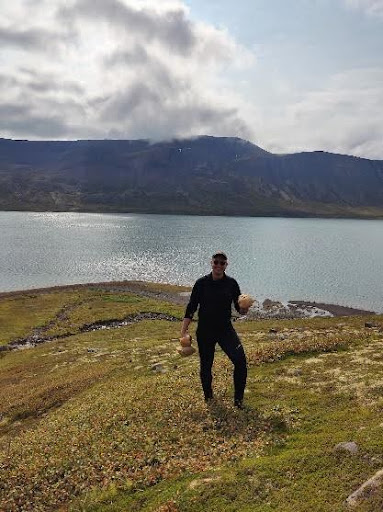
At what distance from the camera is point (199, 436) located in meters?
15.4

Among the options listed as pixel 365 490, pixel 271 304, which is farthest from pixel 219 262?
pixel 271 304

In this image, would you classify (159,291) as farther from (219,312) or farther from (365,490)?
(365,490)

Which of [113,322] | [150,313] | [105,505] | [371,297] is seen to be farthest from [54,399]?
[371,297]

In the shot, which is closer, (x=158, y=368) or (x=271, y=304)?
(x=158, y=368)

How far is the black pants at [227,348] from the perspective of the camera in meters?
16.0

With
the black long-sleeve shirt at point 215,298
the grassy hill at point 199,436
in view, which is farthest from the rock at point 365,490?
the black long-sleeve shirt at point 215,298

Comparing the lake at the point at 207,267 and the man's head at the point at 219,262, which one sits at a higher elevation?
the man's head at the point at 219,262

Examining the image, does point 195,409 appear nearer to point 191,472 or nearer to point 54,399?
point 191,472

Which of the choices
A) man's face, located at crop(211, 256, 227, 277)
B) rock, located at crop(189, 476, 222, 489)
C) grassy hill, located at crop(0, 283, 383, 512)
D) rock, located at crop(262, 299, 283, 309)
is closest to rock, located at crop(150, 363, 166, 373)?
grassy hill, located at crop(0, 283, 383, 512)

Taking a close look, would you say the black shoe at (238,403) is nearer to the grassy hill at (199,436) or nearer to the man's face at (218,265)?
the grassy hill at (199,436)

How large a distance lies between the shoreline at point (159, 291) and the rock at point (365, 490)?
8405 centimetres

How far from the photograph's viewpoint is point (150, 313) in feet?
263

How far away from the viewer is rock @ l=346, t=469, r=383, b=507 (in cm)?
1015

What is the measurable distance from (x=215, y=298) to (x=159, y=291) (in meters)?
93.3
